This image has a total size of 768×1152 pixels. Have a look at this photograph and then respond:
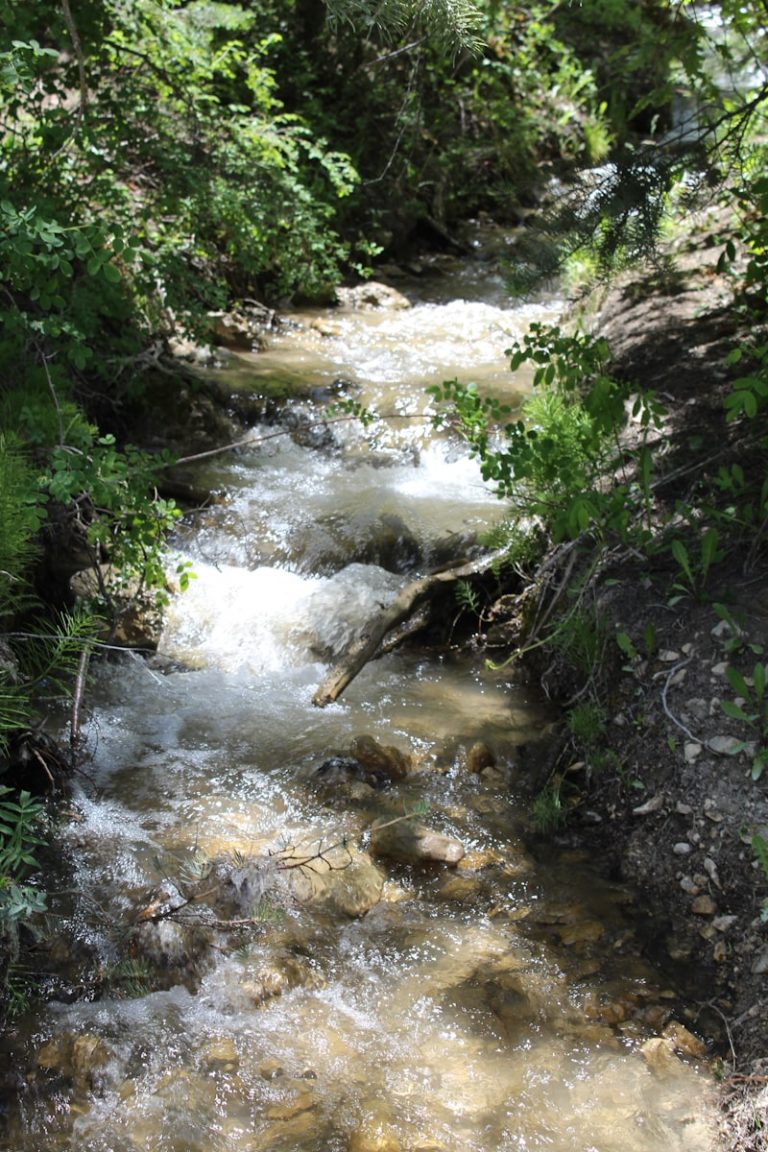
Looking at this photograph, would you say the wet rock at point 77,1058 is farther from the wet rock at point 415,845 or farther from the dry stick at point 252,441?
the dry stick at point 252,441

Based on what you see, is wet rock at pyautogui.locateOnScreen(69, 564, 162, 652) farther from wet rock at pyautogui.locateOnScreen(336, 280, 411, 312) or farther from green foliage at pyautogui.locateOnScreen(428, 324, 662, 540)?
wet rock at pyautogui.locateOnScreen(336, 280, 411, 312)

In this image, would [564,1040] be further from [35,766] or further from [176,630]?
[176,630]

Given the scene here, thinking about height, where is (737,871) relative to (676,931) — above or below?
above

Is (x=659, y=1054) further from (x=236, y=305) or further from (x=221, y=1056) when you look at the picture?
(x=236, y=305)

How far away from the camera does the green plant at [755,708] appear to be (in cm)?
313

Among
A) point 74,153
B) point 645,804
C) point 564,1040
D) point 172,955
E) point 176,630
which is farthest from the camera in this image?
point 74,153

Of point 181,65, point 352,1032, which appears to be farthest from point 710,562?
point 181,65

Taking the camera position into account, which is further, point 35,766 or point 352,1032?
point 35,766

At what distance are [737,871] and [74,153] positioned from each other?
237 inches

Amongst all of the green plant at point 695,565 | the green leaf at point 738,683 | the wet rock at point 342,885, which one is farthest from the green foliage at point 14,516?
the green leaf at point 738,683

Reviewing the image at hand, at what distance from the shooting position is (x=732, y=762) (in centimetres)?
326

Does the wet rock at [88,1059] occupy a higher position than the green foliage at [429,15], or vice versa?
the green foliage at [429,15]

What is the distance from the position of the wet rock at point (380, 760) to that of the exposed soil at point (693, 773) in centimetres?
70

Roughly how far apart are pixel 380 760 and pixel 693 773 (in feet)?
4.71
